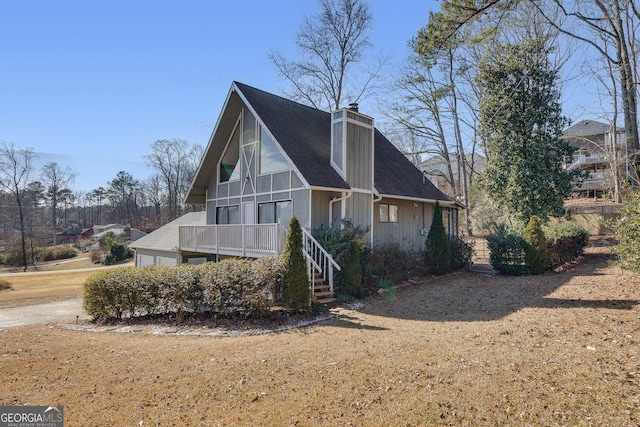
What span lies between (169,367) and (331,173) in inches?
340

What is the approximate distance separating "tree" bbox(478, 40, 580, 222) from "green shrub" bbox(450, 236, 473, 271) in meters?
3.83

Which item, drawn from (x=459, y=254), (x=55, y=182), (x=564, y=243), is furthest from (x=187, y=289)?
(x=55, y=182)

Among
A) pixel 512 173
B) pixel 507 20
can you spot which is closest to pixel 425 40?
pixel 507 20

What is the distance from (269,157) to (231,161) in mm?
3071

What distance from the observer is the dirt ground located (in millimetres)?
3672

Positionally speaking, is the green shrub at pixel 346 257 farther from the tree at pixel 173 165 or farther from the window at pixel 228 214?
the tree at pixel 173 165

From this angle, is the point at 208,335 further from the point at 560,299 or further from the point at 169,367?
the point at 560,299

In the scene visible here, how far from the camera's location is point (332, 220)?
40.8 feet

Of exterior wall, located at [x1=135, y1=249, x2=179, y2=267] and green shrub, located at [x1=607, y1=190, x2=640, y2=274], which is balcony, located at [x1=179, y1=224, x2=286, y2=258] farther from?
green shrub, located at [x1=607, y1=190, x2=640, y2=274]

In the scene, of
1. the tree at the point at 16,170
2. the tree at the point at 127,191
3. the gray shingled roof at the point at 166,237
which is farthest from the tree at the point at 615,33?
the tree at the point at 127,191

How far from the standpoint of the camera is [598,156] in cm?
2811

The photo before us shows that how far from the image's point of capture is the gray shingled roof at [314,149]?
12.2 metres

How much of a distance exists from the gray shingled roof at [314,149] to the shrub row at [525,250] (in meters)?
3.91

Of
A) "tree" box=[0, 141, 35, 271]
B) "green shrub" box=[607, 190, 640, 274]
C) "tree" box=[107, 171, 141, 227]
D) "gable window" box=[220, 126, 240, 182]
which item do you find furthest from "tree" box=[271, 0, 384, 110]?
"tree" box=[107, 171, 141, 227]
